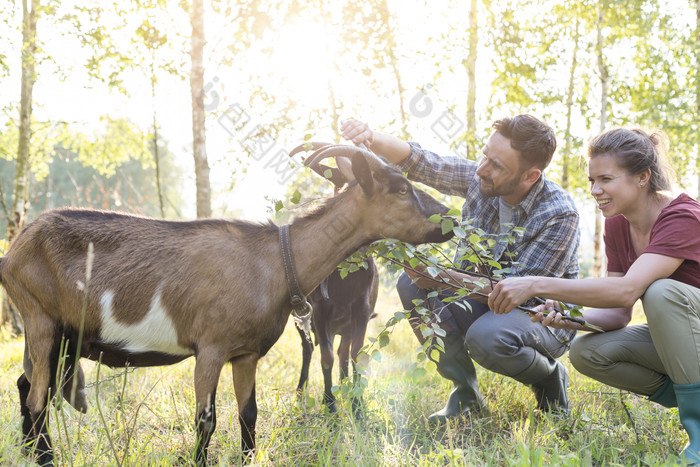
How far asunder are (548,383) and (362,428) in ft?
4.76

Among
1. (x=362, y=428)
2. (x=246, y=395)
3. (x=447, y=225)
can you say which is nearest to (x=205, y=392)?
(x=246, y=395)

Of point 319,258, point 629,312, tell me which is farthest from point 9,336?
point 629,312

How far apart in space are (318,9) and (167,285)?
28.1 feet

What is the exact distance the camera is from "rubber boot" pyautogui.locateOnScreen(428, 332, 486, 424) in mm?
4051

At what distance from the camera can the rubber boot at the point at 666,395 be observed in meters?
3.31

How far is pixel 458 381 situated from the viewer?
4.22 m

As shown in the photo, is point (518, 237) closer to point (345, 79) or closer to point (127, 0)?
point (127, 0)

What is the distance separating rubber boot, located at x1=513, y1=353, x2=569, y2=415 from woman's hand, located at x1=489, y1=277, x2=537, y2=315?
1.06 m

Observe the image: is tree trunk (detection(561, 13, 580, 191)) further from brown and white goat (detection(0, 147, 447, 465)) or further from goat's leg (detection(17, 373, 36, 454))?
goat's leg (detection(17, 373, 36, 454))

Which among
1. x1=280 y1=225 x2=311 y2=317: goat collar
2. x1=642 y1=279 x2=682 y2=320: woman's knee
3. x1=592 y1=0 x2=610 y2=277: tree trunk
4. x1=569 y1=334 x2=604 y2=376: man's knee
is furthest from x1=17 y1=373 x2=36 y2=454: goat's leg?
x1=592 y1=0 x2=610 y2=277: tree trunk

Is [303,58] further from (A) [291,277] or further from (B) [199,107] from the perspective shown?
(A) [291,277]

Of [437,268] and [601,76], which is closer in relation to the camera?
[437,268]

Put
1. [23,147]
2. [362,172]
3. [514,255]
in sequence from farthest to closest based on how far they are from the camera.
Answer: [23,147], [514,255], [362,172]

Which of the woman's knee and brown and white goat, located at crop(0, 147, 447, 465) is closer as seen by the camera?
the woman's knee
